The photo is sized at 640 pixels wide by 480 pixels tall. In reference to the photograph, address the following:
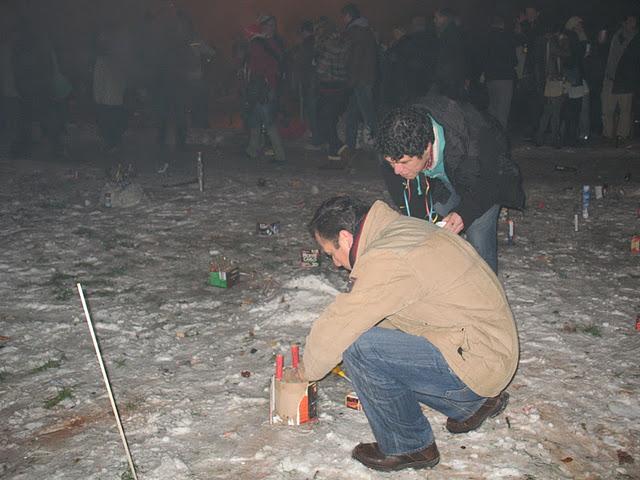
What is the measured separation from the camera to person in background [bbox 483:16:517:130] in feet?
37.2

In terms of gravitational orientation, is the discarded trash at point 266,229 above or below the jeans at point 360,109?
below

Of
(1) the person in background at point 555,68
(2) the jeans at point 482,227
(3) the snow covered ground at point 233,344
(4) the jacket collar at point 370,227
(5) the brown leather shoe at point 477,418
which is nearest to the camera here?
(4) the jacket collar at point 370,227

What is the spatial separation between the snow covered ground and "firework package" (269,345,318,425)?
70 millimetres

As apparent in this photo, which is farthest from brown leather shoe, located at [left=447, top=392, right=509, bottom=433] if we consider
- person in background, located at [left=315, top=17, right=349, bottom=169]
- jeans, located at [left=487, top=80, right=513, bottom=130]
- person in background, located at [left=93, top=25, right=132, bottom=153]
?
person in background, located at [left=93, top=25, right=132, bottom=153]

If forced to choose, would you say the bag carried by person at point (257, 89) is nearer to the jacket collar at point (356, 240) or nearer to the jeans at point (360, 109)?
the jeans at point (360, 109)

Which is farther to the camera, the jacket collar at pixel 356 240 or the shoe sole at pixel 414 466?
the shoe sole at pixel 414 466

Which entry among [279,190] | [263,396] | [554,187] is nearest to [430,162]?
[263,396]

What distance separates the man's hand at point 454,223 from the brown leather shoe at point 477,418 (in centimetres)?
114

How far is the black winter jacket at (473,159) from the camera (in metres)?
4.32

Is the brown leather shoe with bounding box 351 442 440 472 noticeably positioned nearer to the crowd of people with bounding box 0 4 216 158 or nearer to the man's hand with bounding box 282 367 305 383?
the man's hand with bounding box 282 367 305 383

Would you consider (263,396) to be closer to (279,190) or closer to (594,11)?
(279,190)

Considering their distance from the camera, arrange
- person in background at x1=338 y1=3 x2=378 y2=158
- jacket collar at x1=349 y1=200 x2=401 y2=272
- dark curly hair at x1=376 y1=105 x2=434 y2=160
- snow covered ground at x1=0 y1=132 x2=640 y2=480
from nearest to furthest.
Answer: jacket collar at x1=349 y1=200 x2=401 y2=272, snow covered ground at x1=0 y1=132 x2=640 y2=480, dark curly hair at x1=376 y1=105 x2=434 y2=160, person in background at x1=338 y1=3 x2=378 y2=158

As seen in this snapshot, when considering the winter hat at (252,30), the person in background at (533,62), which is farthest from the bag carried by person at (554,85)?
the winter hat at (252,30)

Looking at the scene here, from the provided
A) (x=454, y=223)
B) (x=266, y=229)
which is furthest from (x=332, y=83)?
(x=454, y=223)
